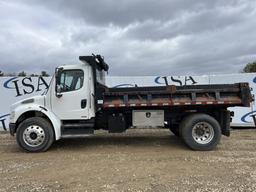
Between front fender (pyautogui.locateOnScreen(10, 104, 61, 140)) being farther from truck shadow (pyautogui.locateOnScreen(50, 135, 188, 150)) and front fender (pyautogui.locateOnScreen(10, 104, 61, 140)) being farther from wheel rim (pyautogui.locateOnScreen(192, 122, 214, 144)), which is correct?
wheel rim (pyautogui.locateOnScreen(192, 122, 214, 144))

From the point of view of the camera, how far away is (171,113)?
11.8m

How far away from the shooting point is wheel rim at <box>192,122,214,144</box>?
11.2 m

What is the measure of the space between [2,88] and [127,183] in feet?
37.4

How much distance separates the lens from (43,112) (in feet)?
Result: 36.5

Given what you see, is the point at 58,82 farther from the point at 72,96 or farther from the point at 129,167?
the point at 129,167

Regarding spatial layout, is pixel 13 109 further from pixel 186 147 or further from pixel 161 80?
pixel 161 80

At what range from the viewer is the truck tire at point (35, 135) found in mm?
10930

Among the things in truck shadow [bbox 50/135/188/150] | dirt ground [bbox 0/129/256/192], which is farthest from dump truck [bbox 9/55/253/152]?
truck shadow [bbox 50/135/188/150]

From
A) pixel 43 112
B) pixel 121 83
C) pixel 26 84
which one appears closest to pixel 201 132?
pixel 43 112

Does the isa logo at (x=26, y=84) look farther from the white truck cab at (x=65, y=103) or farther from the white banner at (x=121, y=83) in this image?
the white truck cab at (x=65, y=103)

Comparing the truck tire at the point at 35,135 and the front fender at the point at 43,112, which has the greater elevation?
the front fender at the point at 43,112

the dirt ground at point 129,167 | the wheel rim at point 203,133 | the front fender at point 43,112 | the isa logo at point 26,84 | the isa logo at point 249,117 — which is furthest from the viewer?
the isa logo at point 26,84

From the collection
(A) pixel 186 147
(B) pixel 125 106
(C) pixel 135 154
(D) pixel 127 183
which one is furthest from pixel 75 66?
(D) pixel 127 183

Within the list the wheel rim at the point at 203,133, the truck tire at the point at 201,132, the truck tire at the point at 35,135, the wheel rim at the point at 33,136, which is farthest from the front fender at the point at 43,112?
the wheel rim at the point at 203,133
